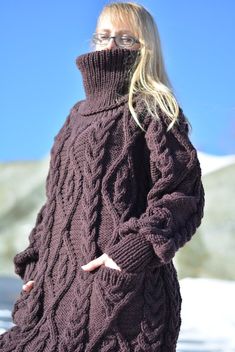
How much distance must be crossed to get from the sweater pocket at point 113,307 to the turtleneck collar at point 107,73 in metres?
0.51

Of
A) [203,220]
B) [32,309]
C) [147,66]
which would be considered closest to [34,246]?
[32,309]

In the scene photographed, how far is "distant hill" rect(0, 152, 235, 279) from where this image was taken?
8.77 metres

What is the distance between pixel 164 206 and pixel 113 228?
0.15m

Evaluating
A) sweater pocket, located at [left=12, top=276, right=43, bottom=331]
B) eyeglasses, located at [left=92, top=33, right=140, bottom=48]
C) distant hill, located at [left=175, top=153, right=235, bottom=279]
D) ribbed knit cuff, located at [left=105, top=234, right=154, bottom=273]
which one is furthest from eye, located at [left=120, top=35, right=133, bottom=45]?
distant hill, located at [left=175, top=153, right=235, bottom=279]

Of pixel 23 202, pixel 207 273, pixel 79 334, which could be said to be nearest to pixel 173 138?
pixel 79 334

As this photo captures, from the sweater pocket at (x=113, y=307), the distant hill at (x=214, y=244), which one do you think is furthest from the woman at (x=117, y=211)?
the distant hill at (x=214, y=244)

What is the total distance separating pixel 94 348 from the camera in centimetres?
176

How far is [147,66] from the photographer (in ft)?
6.55

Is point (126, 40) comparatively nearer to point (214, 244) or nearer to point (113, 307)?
point (113, 307)

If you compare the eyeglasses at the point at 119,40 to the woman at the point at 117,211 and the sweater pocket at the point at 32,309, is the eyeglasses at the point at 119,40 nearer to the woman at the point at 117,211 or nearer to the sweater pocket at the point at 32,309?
the woman at the point at 117,211

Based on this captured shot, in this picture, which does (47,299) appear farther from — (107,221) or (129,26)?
(129,26)

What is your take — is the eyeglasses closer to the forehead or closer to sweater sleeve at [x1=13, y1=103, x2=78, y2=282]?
the forehead

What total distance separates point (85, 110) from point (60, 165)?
180 mm

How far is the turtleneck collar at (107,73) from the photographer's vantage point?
1.99 meters
